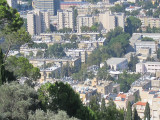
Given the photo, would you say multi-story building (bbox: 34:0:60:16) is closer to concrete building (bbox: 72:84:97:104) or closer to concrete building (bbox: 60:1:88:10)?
concrete building (bbox: 60:1:88:10)

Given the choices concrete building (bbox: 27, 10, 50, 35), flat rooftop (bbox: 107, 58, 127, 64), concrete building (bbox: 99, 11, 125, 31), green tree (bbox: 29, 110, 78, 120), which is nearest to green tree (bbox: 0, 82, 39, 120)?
green tree (bbox: 29, 110, 78, 120)

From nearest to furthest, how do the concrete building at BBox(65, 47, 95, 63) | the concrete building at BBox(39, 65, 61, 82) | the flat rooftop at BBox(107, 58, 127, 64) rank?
the concrete building at BBox(39, 65, 61, 82) → the flat rooftop at BBox(107, 58, 127, 64) → the concrete building at BBox(65, 47, 95, 63)

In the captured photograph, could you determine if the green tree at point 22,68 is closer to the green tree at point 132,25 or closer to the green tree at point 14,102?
the green tree at point 14,102

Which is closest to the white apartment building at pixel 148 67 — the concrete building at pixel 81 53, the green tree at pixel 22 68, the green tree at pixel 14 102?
the concrete building at pixel 81 53

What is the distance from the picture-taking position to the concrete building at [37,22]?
172 feet

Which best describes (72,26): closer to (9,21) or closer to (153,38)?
(153,38)

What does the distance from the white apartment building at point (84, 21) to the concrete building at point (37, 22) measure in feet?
9.75

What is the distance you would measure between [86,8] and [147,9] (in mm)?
6247

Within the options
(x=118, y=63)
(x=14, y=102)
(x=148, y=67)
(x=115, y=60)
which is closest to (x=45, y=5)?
(x=115, y=60)

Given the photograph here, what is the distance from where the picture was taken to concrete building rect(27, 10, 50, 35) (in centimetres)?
5253

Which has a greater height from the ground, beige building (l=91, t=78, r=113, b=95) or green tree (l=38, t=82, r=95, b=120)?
green tree (l=38, t=82, r=95, b=120)

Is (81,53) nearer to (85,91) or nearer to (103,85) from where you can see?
(103,85)

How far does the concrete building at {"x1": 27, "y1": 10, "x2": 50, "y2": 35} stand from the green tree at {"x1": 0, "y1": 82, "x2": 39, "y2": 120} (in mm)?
42042

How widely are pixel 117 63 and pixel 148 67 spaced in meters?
2.04
